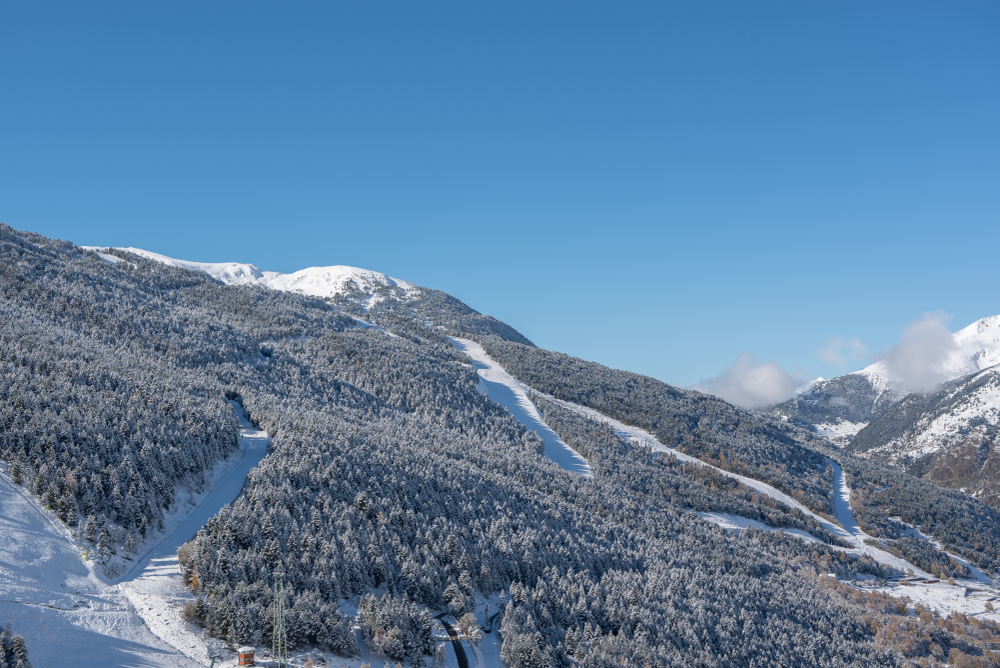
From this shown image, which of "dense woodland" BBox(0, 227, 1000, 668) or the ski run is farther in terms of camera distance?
"dense woodland" BBox(0, 227, 1000, 668)

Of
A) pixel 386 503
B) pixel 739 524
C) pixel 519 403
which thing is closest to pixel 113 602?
pixel 386 503

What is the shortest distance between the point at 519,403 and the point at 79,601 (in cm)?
9547

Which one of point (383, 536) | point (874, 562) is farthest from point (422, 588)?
point (874, 562)

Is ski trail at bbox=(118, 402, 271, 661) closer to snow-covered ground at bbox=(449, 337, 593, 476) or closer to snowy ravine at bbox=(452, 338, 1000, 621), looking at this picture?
snow-covered ground at bbox=(449, 337, 593, 476)

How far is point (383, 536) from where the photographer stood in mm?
44500

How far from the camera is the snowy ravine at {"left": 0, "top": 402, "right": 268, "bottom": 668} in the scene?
93.6ft

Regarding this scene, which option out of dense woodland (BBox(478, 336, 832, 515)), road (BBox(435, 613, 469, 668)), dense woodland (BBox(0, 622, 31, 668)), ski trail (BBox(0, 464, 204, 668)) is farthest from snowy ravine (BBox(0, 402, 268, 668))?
dense woodland (BBox(478, 336, 832, 515))

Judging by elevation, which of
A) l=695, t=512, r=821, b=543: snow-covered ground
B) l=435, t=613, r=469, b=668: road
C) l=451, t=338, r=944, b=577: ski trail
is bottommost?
l=435, t=613, r=469, b=668: road

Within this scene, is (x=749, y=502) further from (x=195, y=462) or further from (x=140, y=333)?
(x=140, y=333)

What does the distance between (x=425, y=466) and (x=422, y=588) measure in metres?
19.7

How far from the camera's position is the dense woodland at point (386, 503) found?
38375mm

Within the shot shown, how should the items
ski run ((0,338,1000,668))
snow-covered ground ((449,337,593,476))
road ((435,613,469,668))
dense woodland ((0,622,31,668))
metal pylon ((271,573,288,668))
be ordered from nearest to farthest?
dense woodland ((0,622,31,668)) → ski run ((0,338,1000,668)) → metal pylon ((271,573,288,668)) → road ((435,613,469,668)) → snow-covered ground ((449,337,593,476))

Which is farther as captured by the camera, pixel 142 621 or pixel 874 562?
pixel 874 562

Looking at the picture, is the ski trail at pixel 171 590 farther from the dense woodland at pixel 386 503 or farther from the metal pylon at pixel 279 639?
the metal pylon at pixel 279 639
